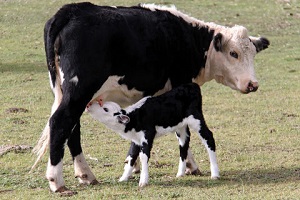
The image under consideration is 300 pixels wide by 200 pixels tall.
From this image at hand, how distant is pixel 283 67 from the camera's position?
1945 cm

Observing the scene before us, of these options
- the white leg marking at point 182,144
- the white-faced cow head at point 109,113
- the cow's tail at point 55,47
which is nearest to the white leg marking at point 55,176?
the cow's tail at point 55,47

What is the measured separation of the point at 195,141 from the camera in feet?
37.9

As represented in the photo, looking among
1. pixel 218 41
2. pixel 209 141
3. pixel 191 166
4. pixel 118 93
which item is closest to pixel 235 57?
pixel 218 41

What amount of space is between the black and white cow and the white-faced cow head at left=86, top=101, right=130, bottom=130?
0.47ft

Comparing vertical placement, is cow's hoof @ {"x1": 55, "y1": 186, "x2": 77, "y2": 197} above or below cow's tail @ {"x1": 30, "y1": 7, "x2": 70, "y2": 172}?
below

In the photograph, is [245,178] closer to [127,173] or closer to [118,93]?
[127,173]

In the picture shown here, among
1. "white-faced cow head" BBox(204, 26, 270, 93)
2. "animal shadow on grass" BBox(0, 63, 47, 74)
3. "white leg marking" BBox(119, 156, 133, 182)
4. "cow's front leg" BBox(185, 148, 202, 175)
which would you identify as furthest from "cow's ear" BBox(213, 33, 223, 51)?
"animal shadow on grass" BBox(0, 63, 47, 74)

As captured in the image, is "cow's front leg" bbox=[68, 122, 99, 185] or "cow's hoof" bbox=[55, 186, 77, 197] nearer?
"cow's hoof" bbox=[55, 186, 77, 197]

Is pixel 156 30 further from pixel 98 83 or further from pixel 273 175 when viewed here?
pixel 273 175

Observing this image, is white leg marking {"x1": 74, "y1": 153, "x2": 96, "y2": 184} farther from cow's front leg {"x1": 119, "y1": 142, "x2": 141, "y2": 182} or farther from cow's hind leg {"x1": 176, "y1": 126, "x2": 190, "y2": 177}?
cow's hind leg {"x1": 176, "y1": 126, "x2": 190, "y2": 177}

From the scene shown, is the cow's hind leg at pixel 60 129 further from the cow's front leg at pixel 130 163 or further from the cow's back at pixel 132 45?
the cow's front leg at pixel 130 163

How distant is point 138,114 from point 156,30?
1.07 meters

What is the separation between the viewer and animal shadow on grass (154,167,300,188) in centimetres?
886

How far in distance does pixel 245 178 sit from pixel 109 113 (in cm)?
174
